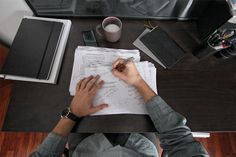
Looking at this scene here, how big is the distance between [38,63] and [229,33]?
72 centimetres

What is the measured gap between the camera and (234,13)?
27.1 inches

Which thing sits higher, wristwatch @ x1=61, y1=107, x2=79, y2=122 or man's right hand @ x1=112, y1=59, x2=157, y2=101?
man's right hand @ x1=112, y1=59, x2=157, y2=101

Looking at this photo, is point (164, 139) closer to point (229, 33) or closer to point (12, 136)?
point (229, 33)

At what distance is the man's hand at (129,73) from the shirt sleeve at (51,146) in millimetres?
307

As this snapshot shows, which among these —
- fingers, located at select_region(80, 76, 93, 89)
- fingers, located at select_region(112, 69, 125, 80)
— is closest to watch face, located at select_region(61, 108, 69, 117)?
fingers, located at select_region(80, 76, 93, 89)

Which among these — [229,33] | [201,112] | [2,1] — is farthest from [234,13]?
[2,1]

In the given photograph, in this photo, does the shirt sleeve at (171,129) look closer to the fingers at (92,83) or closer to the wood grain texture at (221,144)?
the fingers at (92,83)

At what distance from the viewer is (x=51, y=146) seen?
72cm

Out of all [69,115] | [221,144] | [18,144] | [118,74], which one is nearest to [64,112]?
[69,115]

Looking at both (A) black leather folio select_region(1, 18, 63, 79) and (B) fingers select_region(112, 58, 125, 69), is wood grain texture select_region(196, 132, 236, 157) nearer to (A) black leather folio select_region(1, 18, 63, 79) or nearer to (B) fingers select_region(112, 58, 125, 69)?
(B) fingers select_region(112, 58, 125, 69)

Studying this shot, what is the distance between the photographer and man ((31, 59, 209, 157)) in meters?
0.69

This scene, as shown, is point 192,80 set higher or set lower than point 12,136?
higher

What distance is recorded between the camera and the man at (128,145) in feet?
2.26

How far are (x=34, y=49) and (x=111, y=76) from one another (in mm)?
325
